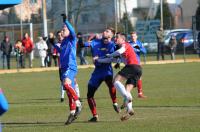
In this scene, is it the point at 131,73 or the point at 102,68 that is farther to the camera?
the point at 102,68

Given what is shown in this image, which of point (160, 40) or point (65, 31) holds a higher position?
point (65, 31)

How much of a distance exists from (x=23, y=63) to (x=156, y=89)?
20077 millimetres

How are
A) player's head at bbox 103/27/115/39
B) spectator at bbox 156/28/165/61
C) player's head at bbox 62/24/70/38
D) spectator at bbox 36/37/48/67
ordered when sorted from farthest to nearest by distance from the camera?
spectator at bbox 156/28/165/61 < spectator at bbox 36/37/48/67 < player's head at bbox 103/27/115/39 < player's head at bbox 62/24/70/38

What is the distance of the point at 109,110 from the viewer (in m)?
17.3

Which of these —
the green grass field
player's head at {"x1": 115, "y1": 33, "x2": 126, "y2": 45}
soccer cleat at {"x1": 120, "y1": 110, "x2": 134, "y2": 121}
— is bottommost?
the green grass field

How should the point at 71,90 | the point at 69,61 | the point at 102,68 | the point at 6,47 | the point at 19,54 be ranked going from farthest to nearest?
1. the point at 6,47
2. the point at 19,54
3. the point at 102,68
4. the point at 69,61
5. the point at 71,90

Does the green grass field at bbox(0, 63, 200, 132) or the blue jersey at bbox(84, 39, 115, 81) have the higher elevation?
the blue jersey at bbox(84, 39, 115, 81)

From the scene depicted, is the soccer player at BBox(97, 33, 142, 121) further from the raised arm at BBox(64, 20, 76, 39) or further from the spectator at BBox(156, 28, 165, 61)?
the spectator at BBox(156, 28, 165, 61)

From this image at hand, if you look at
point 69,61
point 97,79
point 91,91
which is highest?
point 69,61

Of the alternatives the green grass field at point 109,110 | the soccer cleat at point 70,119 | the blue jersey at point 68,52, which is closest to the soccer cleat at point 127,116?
the green grass field at point 109,110

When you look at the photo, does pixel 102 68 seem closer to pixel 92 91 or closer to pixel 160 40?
pixel 92 91

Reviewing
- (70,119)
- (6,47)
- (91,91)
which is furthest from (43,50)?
(70,119)

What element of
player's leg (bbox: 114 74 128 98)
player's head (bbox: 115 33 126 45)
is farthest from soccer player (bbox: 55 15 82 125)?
player's head (bbox: 115 33 126 45)

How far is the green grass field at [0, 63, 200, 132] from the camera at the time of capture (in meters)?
13.6
